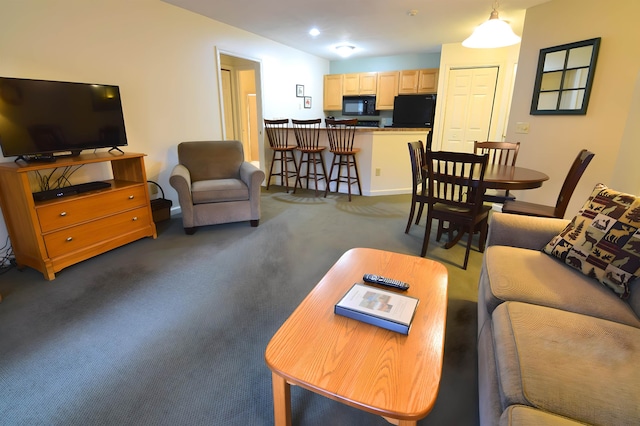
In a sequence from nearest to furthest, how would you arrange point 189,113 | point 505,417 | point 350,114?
point 505,417
point 189,113
point 350,114

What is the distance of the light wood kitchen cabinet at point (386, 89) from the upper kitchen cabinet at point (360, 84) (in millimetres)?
117

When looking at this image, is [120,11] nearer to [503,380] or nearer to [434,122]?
[503,380]

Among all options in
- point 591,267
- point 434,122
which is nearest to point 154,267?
point 591,267

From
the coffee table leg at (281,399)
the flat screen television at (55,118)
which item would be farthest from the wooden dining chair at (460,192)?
the flat screen television at (55,118)

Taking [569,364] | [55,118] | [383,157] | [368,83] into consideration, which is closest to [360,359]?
[569,364]

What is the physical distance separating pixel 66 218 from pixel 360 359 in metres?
2.51

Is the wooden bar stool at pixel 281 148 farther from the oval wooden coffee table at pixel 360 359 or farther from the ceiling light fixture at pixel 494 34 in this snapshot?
the oval wooden coffee table at pixel 360 359

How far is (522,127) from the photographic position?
3.63 meters

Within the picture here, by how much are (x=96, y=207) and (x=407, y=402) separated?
2.74m

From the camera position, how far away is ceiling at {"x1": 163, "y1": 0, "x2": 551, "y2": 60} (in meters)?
3.41

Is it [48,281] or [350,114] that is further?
[350,114]

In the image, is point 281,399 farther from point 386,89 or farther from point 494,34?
point 386,89

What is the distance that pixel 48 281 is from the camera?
225 cm

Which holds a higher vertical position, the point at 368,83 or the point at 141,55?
the point at 368,83
